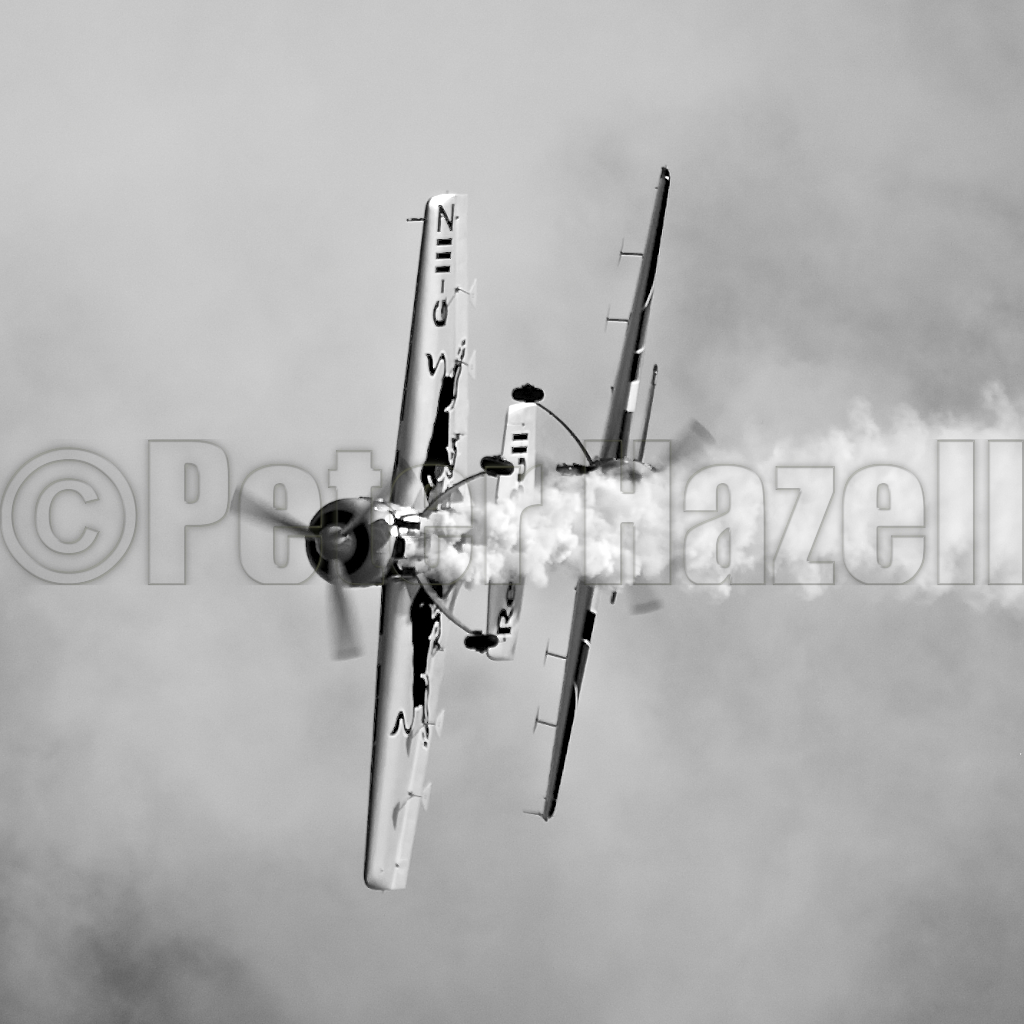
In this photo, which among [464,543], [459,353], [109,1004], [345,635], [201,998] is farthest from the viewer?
[109,1004]

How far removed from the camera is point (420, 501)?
27.0 metres

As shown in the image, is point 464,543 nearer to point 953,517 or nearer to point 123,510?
point 123,510

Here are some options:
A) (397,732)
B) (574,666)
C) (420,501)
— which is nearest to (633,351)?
(420,501)

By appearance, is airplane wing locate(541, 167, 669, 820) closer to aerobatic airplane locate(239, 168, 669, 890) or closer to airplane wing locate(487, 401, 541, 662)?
aerobatic airplane locate(239, 168, 669, 890)

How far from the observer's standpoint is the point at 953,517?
28922mm

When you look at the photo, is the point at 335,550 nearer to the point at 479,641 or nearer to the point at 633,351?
the point at 479,641

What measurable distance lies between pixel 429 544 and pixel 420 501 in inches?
60.4

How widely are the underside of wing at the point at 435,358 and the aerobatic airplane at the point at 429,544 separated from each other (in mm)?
22

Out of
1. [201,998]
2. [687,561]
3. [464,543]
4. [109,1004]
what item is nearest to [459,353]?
[464,543]

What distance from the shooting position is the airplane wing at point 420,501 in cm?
2738

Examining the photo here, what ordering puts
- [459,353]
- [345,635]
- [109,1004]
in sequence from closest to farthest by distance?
[345,635], [459,353], [109,1004]

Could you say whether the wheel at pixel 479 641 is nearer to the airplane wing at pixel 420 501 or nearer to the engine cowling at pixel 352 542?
the engine cowling at pixel 352 542

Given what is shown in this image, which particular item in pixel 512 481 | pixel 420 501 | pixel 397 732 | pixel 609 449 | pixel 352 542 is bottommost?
pixel 397 732

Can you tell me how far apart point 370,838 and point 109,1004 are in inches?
4247
